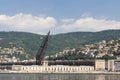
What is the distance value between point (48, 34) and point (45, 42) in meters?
3.97

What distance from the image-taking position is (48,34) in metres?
187

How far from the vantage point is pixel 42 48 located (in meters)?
189

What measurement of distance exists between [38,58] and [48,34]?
14.9 m

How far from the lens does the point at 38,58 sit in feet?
648

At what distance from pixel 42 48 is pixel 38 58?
9.76 metres

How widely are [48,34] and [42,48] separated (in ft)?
20.2

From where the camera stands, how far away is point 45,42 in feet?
620

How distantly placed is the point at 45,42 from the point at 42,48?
2.57m
